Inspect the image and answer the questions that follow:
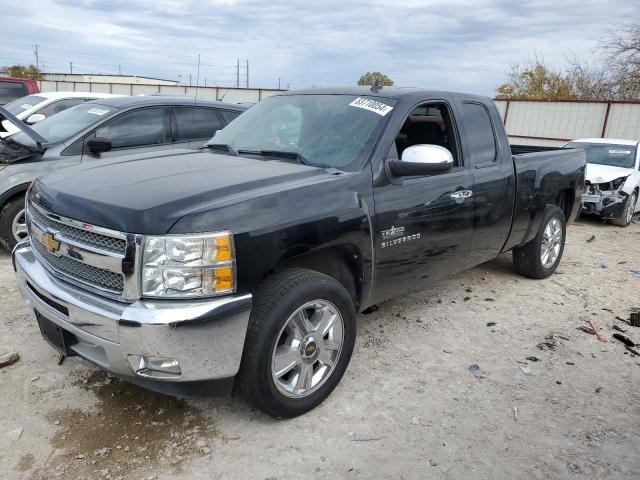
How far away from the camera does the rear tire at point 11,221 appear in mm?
5246

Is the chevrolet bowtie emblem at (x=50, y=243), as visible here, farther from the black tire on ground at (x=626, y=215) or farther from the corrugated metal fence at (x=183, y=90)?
the corrugated metal fence at (x=183, y=90)

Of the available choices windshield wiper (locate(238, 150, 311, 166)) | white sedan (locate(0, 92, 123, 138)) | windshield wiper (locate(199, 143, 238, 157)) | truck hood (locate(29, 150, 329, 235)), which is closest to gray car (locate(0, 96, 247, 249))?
windshield wiper (locate(199, 143, 238, 157))

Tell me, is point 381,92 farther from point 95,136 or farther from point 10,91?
point 10,91

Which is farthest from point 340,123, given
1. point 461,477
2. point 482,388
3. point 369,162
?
point 461,477

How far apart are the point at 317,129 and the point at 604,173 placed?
25.6 feet

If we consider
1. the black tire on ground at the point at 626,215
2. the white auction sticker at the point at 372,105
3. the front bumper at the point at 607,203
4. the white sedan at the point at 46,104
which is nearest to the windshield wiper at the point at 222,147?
the white auction sticker at the point at 372,105

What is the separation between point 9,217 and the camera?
526cm

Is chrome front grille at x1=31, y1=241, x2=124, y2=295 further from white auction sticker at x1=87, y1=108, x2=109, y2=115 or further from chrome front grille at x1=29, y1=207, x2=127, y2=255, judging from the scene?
white auction sticker at x1=87, y1=108, x2=109, y2=115

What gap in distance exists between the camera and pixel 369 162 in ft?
11.0

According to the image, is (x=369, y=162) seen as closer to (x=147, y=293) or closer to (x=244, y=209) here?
(x=244, y=209)

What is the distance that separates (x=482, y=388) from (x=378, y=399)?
2.42 ft

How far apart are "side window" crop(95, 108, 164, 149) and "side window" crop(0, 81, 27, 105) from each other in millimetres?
7769

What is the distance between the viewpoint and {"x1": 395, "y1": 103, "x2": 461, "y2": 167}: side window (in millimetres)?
3980

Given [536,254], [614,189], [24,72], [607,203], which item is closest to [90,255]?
[536,254]
